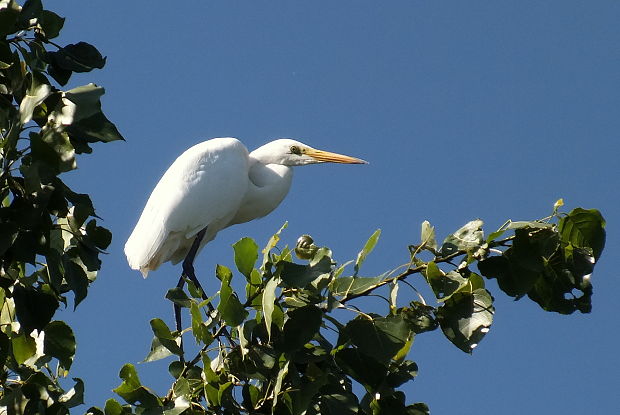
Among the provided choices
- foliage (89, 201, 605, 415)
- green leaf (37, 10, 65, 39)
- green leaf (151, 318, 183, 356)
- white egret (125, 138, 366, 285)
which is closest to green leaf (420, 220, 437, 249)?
foliage (89, 201, 605, 415)

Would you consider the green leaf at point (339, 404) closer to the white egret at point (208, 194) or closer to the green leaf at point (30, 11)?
the green leaf at point (30, 11)

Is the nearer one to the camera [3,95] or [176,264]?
[3,95]

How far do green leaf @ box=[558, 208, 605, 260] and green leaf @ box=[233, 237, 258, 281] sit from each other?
767mm

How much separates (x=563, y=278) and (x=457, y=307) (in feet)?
1.03

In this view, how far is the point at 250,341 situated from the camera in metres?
2.55

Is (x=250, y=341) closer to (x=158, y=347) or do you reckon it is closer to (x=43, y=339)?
(x=158, y=347)

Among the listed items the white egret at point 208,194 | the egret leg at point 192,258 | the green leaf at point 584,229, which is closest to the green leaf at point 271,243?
the green leaf at point 584,229

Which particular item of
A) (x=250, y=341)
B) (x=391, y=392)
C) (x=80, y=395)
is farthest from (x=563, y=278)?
(x=80, y=395)

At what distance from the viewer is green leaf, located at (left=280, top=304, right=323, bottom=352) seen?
244 centimetres

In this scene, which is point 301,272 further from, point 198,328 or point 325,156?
point 325,156

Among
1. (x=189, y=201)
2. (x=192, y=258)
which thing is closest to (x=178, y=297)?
(x=189, y=201)

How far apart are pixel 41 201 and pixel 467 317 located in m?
1.04

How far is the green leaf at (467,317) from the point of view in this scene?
236 centimetres

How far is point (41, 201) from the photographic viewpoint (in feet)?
6.65
